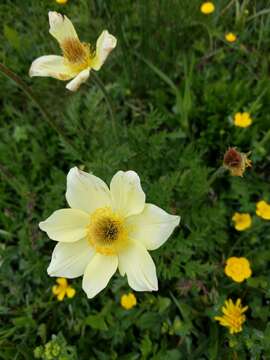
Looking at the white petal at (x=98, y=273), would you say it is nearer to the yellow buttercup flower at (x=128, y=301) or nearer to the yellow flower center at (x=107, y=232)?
the yellow flower center at (x=107, y=232)

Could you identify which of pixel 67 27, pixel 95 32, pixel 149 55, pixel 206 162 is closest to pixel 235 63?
pixel 149 55

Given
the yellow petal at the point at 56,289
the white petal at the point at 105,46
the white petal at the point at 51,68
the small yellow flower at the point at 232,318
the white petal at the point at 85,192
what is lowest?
the yellow petal at the point at 56,289

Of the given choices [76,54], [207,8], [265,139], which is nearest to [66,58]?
[76,54]

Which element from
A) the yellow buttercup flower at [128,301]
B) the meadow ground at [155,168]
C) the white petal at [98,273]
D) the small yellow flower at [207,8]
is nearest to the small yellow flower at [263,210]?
the meadow ground at [155,168]

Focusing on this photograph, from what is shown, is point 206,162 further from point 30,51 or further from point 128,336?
point 30,51

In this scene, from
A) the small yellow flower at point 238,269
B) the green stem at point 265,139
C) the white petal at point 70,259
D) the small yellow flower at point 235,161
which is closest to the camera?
the white petal at point 70,259

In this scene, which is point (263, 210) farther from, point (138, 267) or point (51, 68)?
point (51, 68)
